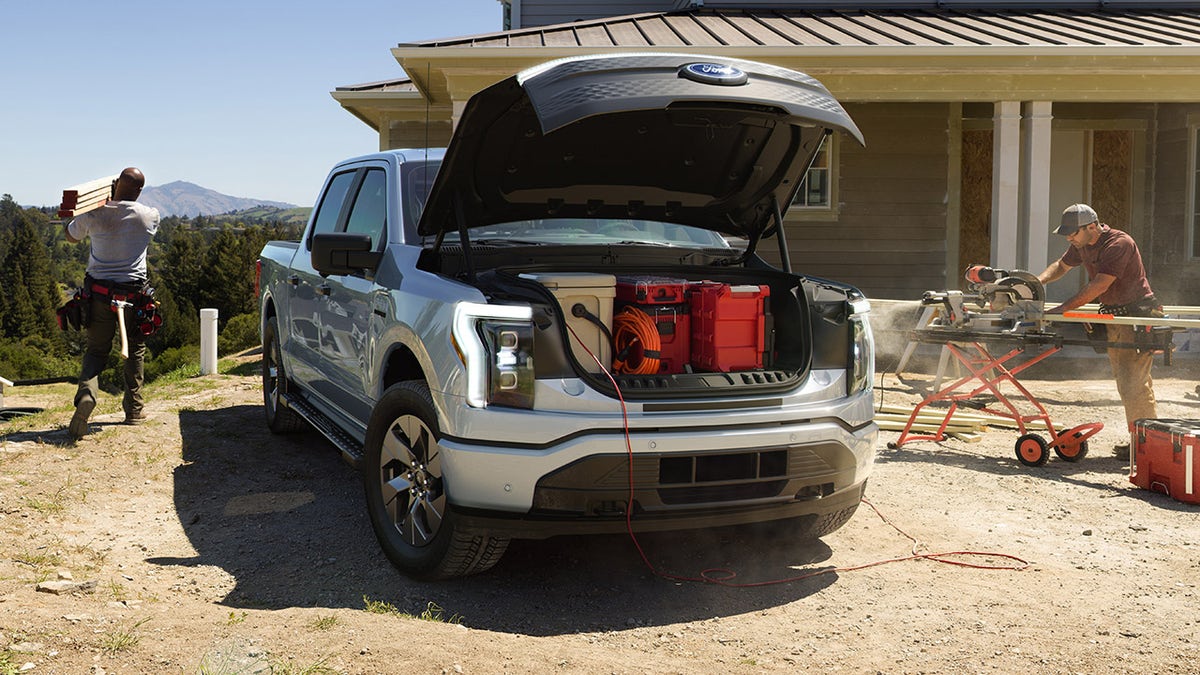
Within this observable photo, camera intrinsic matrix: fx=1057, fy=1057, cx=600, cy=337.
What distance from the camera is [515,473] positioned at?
3.79 m

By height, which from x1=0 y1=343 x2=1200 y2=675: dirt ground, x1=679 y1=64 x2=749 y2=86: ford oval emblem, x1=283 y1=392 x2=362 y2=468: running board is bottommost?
x1=0 y1=343 x2=1200 y2=675: dirt ground

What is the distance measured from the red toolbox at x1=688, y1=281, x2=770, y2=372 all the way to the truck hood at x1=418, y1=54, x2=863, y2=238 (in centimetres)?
73

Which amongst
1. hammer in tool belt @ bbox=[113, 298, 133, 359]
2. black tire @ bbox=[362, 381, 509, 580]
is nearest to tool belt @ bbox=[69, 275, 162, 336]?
hammer in tool belt @ bbox=[113, 298, 133, 359]

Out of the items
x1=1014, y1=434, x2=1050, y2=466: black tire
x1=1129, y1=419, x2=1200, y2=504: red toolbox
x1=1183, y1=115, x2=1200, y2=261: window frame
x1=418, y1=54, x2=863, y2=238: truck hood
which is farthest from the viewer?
x1=1183, y1=115, x2=1200, y2=261: window frame

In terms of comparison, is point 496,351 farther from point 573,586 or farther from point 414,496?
point 573,586

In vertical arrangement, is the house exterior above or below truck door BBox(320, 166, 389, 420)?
above

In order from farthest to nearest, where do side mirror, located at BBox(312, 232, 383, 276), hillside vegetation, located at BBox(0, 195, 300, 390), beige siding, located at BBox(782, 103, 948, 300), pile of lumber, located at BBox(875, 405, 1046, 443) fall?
hillside vegetation, located at BBox(0, 195, 300, 390) < beige siding, located at BBox(782, 103, 948, 300) < pile of lumber, located at BBox(875, 405, 1046, 443) < side mirror, located at BBox(312, 232, 383, 276)

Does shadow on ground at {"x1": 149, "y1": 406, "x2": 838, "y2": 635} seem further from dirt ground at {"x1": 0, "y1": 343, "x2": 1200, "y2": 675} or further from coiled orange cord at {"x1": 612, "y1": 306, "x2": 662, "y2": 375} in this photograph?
coiled orange cord at {"x1": 612, "y1": 306, "x2": 662, "y2": 375}

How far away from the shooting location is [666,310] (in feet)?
14.4

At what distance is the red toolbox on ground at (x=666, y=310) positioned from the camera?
4355mm

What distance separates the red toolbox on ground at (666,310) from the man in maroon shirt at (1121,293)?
147 inches

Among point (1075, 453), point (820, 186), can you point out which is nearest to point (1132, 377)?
point (1075, 453)

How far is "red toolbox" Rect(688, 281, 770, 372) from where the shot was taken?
436 centimetres

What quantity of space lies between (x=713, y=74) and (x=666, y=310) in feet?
3.19
